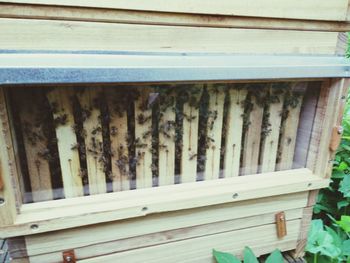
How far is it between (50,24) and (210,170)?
31.2 inches

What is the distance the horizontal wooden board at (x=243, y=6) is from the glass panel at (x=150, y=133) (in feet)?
0.84

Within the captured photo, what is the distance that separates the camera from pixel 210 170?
3.81 feet

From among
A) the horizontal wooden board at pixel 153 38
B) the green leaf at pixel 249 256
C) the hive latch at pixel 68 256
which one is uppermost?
the horizontal wooden board at pixel 153 38

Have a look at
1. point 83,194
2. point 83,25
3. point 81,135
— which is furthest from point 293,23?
point 83,194

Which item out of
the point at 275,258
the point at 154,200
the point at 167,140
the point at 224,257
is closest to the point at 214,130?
the point at 167,140

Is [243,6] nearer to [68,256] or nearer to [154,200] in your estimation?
[154,200]

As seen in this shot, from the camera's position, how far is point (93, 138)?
0.97m

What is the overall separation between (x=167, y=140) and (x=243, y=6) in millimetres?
538

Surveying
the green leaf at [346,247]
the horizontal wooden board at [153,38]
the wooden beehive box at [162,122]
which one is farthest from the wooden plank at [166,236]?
the horizontal wooden board at [153,38]

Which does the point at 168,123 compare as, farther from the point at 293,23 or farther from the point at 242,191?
the point at 293,23

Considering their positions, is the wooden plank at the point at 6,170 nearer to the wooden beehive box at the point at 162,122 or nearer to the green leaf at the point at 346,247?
the wooden beehive box at the point at 162,122

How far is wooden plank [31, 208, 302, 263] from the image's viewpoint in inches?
41.9

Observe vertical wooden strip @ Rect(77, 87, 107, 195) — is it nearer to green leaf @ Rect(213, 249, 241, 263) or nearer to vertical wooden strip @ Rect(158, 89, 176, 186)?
vertical wooden strip @ Rect(158, 89, 176, 186)

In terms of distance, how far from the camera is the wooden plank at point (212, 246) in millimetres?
1150
